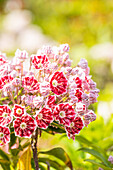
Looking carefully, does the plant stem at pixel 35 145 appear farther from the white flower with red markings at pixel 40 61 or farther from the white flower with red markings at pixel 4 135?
the white flower with red markings at pixel 40 61

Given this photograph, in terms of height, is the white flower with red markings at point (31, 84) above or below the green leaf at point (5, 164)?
above

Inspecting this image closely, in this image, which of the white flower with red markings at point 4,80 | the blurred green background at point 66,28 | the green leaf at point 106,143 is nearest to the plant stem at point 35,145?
the white flower with red markings at point 4,80

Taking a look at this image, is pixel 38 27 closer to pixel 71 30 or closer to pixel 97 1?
pixel 71 30

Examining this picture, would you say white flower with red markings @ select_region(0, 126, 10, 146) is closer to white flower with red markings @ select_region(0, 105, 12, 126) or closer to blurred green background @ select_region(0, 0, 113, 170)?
white flower with red markings @ select_region(0, 105, 12, 126)

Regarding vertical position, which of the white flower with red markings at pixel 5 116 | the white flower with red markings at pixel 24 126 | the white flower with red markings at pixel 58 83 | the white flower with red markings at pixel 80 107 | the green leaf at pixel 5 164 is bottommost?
the green leaf at pixel 5 164

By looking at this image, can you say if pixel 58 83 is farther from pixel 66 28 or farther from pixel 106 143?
pixel 66 28

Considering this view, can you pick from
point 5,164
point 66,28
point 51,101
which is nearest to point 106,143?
point 5,164

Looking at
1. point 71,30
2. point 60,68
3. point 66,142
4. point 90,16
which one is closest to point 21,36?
point 71,30
